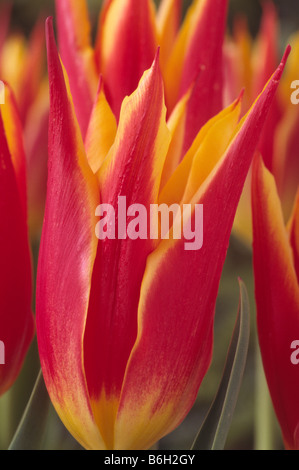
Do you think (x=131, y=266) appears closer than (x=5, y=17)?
Yes

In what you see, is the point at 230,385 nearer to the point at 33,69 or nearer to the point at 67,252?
the point at 67,252

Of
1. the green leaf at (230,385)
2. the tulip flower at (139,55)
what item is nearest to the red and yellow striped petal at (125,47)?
the tulip flower at (139,55)

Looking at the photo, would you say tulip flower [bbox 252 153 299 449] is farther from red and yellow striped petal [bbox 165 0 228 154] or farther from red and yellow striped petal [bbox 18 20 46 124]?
red and yellow striped petal [bbox 18 20 46 124]

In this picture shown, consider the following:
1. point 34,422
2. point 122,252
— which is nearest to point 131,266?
point 122,252

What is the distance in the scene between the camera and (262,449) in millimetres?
335

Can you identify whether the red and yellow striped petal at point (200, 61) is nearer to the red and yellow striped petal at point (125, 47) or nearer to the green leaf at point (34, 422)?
the red and yellow striped petal at point (125, 47)

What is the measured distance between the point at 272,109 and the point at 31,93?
0.13m

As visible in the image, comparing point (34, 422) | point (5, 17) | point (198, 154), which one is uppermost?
point (5, 17)

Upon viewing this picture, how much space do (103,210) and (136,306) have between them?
40 millimetres

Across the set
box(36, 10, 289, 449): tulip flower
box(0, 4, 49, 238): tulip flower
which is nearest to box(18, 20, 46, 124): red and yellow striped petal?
box(0, 4, 49, 238): tulip flower

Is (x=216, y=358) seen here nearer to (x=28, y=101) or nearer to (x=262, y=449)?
(x=262, y=449)

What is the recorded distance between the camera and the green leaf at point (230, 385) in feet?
0.91

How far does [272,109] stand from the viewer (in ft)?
1.04
